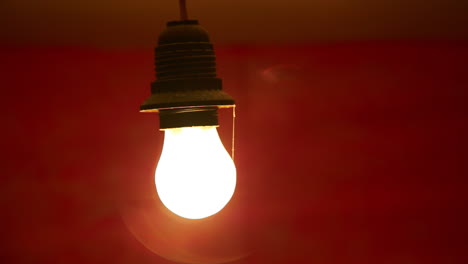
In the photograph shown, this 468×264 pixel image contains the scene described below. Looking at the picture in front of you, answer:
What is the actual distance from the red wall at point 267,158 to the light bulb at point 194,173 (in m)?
0.92

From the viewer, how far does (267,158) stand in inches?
79.4

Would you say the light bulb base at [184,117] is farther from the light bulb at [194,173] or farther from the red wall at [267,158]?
the red wall at [267,158]

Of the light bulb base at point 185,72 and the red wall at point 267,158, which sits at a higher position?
the light bulb base at point 185,72

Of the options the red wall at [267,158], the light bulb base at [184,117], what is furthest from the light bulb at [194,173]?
the red wall at [267,158]

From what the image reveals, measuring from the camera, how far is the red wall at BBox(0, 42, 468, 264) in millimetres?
1920

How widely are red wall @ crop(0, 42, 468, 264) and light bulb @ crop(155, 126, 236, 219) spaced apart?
92 cm

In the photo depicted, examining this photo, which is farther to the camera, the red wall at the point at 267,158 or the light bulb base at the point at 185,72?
the red wall at the point at 267,158

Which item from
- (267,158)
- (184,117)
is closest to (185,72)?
(184,117)

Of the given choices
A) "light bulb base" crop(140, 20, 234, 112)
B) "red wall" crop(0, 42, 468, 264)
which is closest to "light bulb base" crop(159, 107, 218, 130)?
"light bulb base" crop(140, 20, 234, 112)

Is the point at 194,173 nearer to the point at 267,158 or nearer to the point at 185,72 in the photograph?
the point at 185,72

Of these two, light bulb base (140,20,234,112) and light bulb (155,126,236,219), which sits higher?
light bulb base (140,20,234,112)

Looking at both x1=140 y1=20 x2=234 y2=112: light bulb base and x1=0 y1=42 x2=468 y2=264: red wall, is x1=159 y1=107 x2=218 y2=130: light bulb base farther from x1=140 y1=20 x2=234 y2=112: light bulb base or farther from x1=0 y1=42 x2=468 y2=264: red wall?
x1=0 y1=42 x2=468 y2=264: red wall

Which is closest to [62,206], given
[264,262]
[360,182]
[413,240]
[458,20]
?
[264,262]

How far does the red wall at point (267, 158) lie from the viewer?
1.92 metres
